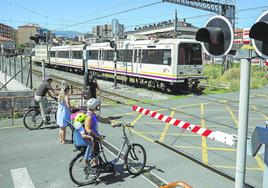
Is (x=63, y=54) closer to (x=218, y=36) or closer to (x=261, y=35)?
(x=218, y=36)

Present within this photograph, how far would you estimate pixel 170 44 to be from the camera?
64.7ft

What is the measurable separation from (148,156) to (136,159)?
3.74 ft

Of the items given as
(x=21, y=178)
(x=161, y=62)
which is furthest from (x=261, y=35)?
(x=161, y=62)

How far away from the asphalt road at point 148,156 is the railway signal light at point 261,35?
135 inches

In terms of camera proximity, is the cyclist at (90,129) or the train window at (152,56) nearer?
the cyclist at (90,129)

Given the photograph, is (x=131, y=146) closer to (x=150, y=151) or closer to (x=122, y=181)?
(x=122, y=181)

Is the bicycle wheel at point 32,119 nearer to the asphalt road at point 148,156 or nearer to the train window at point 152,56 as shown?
the asphalt road at point 148,156

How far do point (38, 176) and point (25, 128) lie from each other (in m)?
4.38

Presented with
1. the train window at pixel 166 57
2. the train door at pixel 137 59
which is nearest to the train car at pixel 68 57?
the train door at pixel 137 59

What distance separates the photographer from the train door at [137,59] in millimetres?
22525

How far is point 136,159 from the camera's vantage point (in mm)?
6766

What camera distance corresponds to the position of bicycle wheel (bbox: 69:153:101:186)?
Answer: 6207mm

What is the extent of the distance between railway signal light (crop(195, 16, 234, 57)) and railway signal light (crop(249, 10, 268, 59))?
0.38 meters

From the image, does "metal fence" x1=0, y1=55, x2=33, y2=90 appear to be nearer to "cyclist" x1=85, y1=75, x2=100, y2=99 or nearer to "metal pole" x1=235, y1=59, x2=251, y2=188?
"cyclist" x1=85, y1=75, x2=100, y2=99
